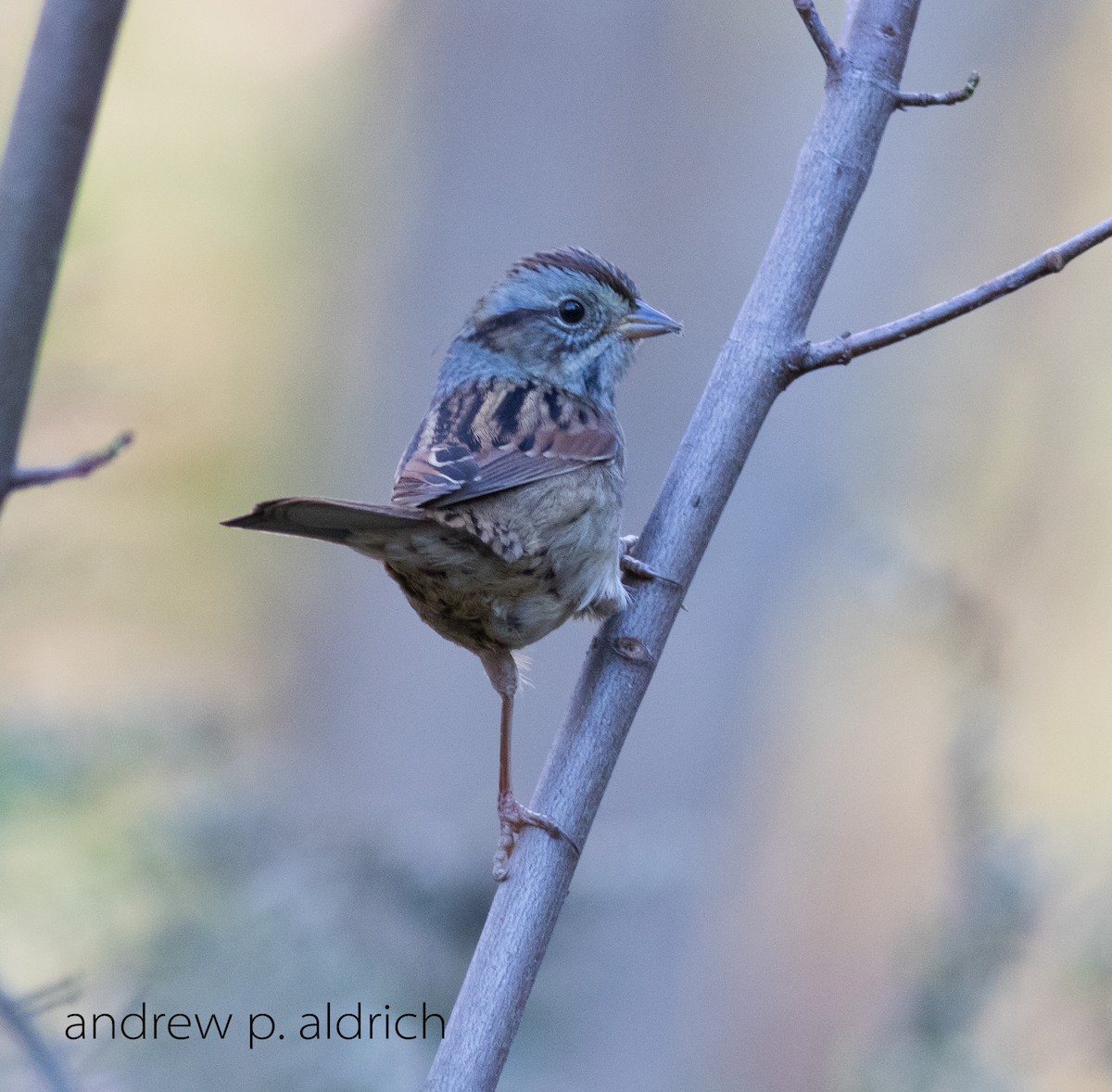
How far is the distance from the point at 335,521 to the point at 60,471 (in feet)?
2.86

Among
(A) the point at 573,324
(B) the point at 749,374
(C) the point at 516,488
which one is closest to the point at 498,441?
(C) the point at 516,488

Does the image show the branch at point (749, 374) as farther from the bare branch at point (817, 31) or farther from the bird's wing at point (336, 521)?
the bird's wing at point (336, 521)

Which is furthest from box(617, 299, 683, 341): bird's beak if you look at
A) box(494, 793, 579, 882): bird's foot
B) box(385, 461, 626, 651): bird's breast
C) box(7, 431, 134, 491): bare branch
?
box(7, 431, 134, 491): bare branch

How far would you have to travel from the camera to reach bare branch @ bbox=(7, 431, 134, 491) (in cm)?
168

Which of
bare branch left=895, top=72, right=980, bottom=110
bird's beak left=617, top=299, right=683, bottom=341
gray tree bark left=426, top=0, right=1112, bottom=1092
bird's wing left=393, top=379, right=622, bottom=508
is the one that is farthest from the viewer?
bird's beak left=617, top=299, right=683, bottom=341

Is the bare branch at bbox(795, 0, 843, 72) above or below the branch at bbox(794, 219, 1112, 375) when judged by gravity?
above

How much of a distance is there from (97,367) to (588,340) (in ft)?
6.87

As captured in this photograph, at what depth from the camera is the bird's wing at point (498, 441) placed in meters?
3.04

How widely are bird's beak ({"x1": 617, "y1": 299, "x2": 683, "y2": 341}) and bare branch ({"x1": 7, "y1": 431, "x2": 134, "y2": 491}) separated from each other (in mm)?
2052

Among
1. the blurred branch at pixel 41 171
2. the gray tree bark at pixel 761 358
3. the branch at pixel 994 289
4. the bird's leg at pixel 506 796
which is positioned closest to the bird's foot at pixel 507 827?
the bird's leg at pixel 506 796

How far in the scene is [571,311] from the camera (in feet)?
12.3

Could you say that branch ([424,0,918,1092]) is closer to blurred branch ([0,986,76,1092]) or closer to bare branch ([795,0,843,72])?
bare branch ([795,0,843,72])

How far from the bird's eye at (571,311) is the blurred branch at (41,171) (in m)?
2.15

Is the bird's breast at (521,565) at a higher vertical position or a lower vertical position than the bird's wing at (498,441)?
lower
